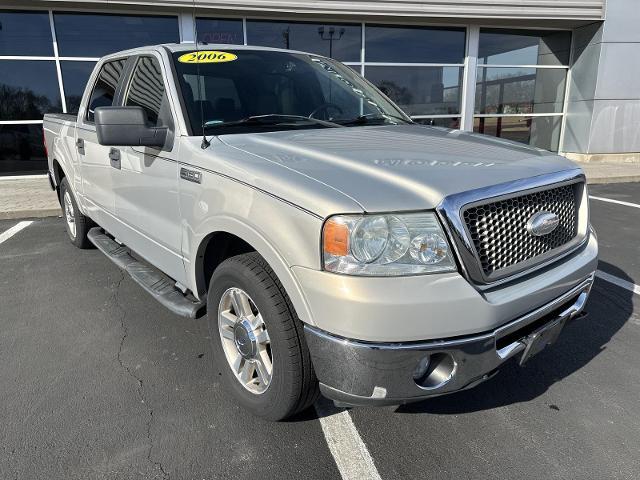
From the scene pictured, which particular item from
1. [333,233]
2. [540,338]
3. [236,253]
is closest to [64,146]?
[236,253]

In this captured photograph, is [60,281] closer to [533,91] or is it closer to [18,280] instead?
[18,280]

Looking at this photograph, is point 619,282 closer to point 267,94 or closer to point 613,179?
point 267,94

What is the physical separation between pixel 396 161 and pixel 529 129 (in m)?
14.6

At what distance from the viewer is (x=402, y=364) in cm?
193

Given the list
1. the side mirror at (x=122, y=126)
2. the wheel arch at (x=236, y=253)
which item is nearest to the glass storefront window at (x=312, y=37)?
A: the side mirror at (x=122, y=126)

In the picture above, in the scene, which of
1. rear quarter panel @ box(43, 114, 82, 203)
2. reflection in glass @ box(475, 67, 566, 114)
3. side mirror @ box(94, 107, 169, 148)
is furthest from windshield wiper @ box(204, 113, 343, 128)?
reflection in glass @ box(475, 67, 566, 114)

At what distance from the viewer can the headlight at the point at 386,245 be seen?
191 cm

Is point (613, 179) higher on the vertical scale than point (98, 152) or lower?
lower

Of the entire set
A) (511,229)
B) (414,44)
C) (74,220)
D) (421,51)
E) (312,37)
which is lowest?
(74,220)

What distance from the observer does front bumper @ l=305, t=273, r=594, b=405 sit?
1929mm

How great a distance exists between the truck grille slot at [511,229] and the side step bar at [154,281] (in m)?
1.70

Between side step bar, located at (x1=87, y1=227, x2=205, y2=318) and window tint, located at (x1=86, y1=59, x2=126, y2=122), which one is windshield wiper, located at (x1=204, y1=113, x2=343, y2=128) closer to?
side step bar, located at (x1=87, y1=227, x2=205, y2=318)

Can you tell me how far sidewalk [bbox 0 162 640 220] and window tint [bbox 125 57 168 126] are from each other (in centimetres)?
496

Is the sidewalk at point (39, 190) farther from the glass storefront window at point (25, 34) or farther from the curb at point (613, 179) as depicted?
the glass storefront window at point (25, 34)
